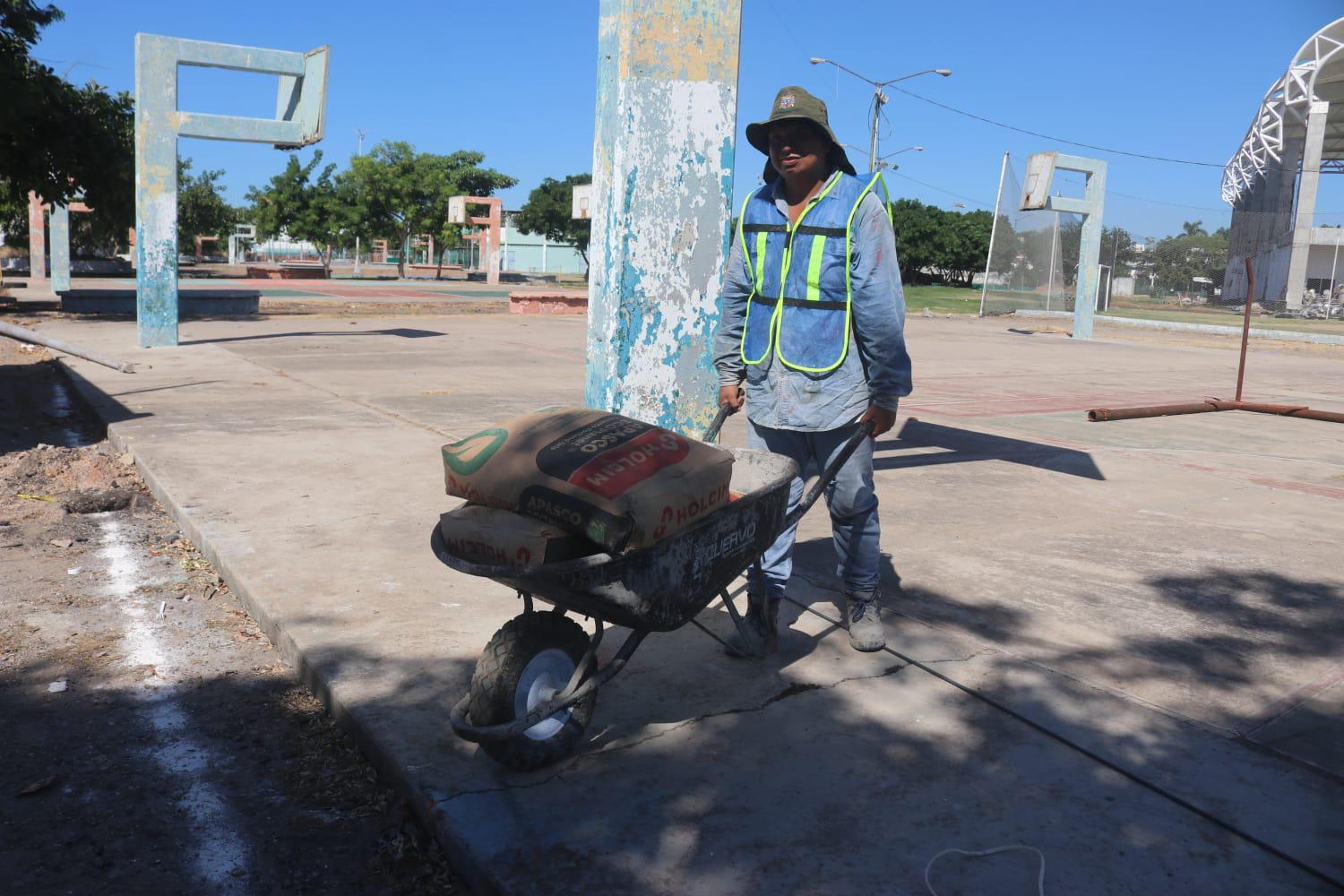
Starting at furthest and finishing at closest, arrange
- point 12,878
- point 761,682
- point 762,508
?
point 761,682 → point 762,508 → point 12,878

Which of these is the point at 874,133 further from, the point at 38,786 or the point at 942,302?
the point at 38,786

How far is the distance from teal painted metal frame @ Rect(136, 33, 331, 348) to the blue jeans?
13.2 meters

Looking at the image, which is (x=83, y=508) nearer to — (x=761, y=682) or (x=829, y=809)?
(x=761, y=682)

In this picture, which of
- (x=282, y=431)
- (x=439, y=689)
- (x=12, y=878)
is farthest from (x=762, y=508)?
(x=282, y=431)

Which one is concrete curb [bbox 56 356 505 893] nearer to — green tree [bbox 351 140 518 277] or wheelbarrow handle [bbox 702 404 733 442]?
wheelbarrow handle [bbox 702 404 733 442]

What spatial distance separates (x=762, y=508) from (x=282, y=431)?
5.61 metres

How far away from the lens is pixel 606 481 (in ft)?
8.54

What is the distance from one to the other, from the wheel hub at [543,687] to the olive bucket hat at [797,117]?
1868 mm

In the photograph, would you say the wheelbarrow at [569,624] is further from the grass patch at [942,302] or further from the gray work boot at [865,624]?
the grass patch at [942,302]

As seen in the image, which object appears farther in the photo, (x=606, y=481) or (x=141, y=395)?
(x=141, y=395)

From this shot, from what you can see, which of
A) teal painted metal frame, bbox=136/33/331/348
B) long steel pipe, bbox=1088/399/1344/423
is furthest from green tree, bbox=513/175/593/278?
long steel pipe, bbox=1088/399/1344/423

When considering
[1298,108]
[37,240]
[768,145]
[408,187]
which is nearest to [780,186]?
[768,145]

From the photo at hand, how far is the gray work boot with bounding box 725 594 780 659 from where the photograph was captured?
11.9 ft

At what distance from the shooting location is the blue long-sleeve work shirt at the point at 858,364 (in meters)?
3.44
